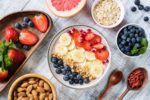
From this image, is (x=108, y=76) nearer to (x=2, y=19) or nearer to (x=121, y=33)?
(x=121, y=33)

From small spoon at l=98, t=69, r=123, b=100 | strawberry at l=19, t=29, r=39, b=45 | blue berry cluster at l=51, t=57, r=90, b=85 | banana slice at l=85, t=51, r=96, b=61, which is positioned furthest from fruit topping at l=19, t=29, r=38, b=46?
small spoon at l=98, t=69, r=123, b=100

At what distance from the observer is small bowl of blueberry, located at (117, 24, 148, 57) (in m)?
1.84

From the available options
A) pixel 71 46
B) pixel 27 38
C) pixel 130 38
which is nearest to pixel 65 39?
pixel 71 46

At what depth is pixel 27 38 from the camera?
6.09 feet

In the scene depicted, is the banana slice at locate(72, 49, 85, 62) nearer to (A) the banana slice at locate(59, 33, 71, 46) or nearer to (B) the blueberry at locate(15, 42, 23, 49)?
(A) the banana slice at locate(59, 33, 71, 46)

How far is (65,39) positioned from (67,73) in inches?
5.2

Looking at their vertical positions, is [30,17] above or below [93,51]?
above

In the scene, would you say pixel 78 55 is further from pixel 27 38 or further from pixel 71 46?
pixel 27 38

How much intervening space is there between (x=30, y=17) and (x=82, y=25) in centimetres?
21

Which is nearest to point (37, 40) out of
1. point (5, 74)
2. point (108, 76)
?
point (5, 74)

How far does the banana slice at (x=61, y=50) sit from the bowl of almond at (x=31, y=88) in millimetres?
134

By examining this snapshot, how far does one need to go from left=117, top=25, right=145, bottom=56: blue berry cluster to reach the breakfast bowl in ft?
0.20

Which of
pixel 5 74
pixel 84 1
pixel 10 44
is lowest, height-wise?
pixel 5 74

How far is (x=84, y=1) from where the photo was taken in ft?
6.09
